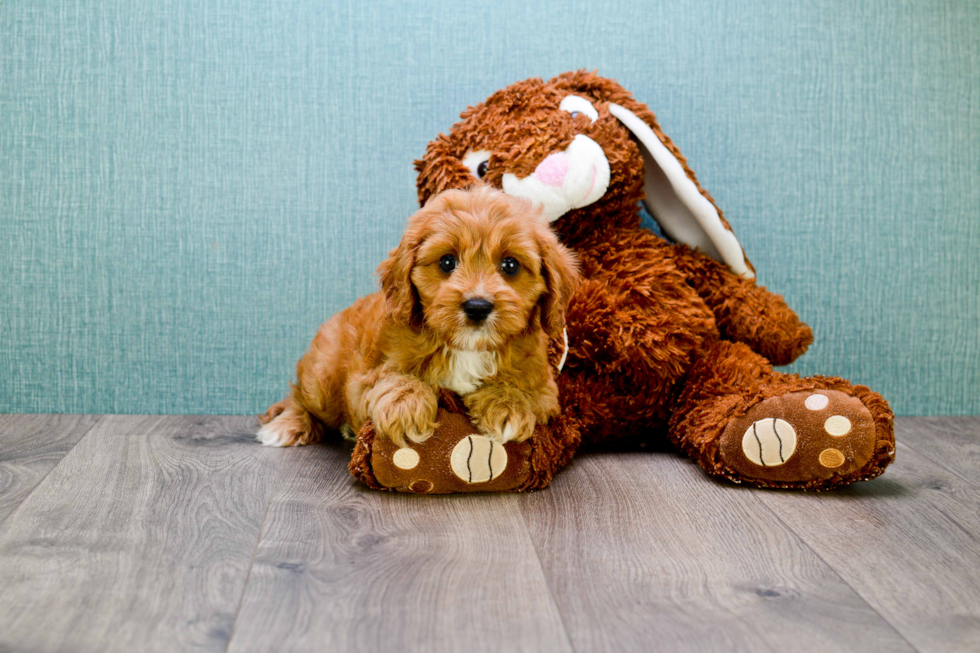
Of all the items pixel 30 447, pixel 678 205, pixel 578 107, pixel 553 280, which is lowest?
pixel 30 447

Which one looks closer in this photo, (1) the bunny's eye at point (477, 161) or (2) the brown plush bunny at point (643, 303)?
(2) the brown plush bunny at point (643, 303)

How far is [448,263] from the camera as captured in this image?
5.52 feet

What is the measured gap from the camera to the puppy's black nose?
1.58m

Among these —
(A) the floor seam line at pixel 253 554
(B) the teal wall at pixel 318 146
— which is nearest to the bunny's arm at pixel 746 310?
(B) the teal wall at pixel 318 146

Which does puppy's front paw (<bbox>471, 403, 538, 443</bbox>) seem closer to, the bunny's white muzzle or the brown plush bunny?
the brown plush bunny

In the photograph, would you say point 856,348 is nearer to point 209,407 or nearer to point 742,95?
point 742,95

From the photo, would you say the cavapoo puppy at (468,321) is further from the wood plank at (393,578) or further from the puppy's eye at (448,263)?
the wood plank at (393,578)

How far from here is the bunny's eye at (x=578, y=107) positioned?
82.9 inches

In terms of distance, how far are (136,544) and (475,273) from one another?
0.81 meters

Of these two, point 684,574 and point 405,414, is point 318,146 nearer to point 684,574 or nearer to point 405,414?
point 405,414

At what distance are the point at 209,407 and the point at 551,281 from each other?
4.10 ft

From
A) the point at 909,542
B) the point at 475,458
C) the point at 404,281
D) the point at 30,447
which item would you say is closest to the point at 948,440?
the point at 909,542

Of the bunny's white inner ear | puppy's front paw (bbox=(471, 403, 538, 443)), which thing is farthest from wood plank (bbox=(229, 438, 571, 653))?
the bunny's white inner ear

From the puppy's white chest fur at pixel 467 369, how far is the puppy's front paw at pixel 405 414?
0.07 metres
